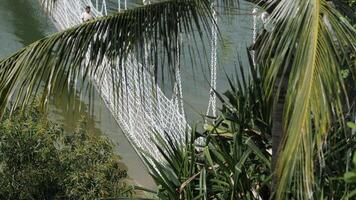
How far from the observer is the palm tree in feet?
4.94

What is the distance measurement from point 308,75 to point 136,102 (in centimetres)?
159

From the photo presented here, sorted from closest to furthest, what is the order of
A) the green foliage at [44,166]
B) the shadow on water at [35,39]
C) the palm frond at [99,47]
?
the palm frond at [99,47], the green foliage at [44,166], the shadow on water at [35,39]

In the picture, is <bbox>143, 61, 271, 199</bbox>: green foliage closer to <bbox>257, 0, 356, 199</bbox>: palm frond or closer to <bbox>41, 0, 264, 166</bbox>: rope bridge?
<bbox>41, 0, 264, 166</bbox>: rope bridge

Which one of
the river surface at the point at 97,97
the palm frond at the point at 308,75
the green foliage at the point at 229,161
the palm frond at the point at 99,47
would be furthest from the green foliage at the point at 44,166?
the palm frond at the point at 308,75

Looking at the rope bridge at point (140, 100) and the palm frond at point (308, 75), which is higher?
the palm frond at point (308, 75)

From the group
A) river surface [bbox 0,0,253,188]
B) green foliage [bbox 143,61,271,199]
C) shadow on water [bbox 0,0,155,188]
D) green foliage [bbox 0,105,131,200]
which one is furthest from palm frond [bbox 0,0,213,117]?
shadow on water [bbox 0,0,155,188]

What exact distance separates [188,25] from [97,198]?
5.10 feet

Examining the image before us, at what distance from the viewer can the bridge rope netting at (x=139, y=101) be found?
237cm

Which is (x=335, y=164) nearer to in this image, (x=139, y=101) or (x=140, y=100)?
(x=140, y=100)

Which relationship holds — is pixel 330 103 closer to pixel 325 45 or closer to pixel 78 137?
pixel 325 45

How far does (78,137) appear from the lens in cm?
375

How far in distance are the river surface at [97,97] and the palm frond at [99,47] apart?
0.23 meters

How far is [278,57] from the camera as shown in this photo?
1.68 metres

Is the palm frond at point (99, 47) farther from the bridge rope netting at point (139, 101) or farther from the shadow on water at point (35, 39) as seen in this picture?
the shadow on water at point (35, 39)
